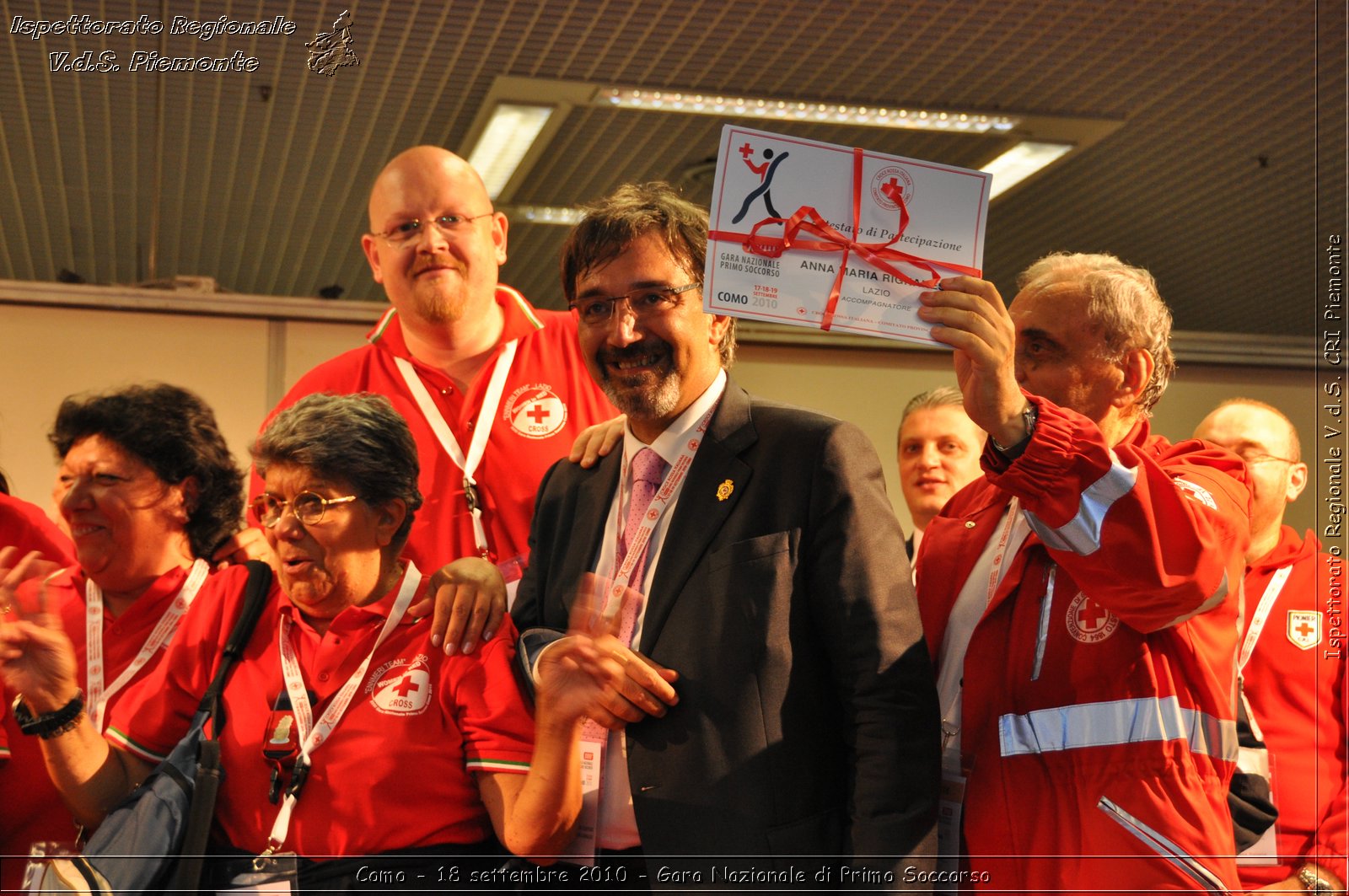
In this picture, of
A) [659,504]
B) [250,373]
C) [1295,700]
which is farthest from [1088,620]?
[250,373]

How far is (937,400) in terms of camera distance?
4.10m

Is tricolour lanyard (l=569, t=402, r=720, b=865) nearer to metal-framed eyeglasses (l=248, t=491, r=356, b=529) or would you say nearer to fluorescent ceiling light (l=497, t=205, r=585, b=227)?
metal-framed eyeglasses (l=248, t=491, r=356, b=529)

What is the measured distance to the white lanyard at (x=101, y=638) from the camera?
283 centimetres

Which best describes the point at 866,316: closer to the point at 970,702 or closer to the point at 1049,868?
the point at 970,702

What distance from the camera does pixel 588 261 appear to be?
96.4 inches

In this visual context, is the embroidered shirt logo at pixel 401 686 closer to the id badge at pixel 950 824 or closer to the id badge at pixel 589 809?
the id badge at pixel 589 809

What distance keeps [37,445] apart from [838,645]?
9.34ft

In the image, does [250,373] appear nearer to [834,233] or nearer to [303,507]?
[303,507]

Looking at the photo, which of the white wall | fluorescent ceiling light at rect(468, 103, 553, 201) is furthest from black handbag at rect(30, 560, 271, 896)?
fluorescent ceiling light at rect(468, 103, 553, 201)

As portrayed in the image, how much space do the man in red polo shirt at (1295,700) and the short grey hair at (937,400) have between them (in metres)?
0.95

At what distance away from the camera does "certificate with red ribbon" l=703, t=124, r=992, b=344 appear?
210 centimetres

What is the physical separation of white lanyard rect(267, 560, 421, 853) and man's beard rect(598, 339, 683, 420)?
67 centimetres

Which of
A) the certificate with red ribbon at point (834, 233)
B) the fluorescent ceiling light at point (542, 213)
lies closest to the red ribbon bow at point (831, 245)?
the certificate with red ribbon at point (834, 233)

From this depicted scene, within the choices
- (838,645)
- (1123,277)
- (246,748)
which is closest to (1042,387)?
(1123,277)
